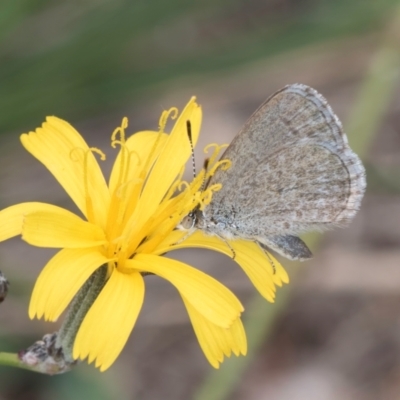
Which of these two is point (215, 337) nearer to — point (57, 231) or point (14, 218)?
point (57, 231)

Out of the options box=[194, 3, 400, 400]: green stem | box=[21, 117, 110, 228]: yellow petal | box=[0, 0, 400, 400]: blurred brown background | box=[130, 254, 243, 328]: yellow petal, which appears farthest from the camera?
box=[0, 0, 400, 400]: blurred brown background

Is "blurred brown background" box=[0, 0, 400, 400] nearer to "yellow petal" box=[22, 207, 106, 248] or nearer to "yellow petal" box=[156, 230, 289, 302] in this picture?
"yellow petal" box=[156, 230, 289, 302]

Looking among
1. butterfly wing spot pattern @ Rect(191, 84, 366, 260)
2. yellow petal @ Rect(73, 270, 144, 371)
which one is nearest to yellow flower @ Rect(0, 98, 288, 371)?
yellow petal @ Rect(73, 270, 144, 371)

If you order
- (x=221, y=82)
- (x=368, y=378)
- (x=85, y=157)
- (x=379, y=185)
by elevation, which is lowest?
(x=368, y=378)

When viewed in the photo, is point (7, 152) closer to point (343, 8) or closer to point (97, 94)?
point (97, 94)

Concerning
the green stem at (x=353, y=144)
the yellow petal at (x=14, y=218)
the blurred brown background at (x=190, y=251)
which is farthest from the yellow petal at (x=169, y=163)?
the blurred brown background at (x=190, y=251)

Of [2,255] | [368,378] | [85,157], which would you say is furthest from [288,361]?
[85,157]

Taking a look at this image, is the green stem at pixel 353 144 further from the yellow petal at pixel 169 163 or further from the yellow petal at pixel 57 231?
the yellow petal at pixel 57 231
